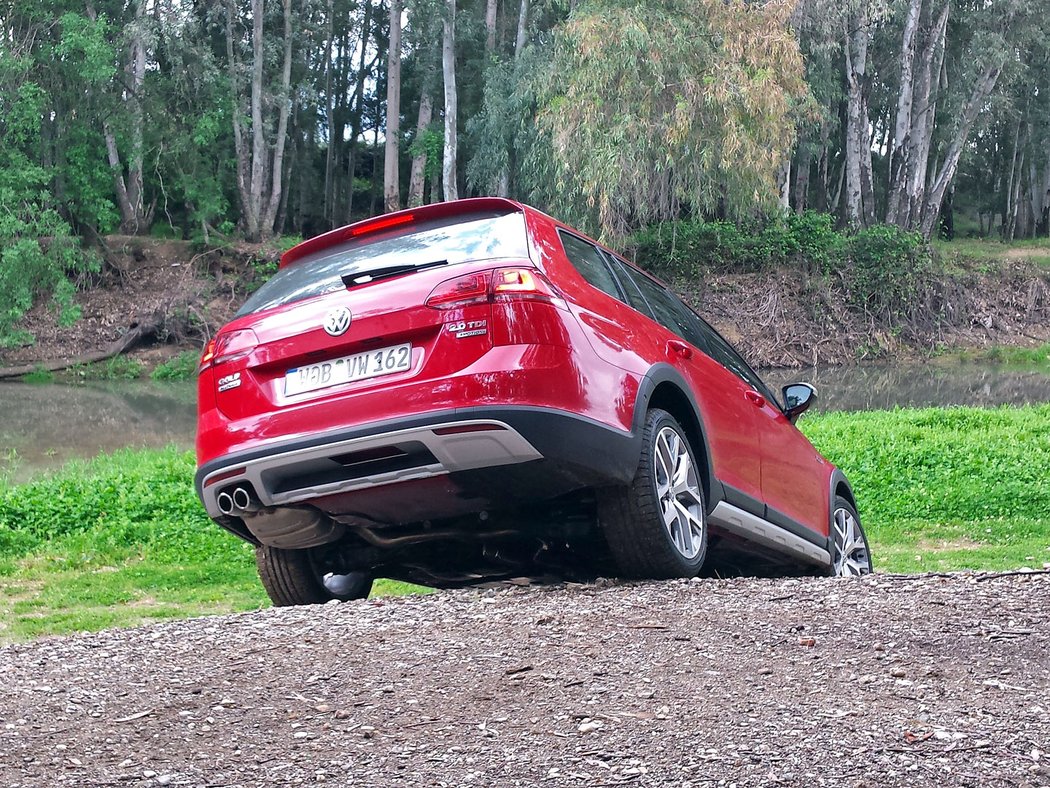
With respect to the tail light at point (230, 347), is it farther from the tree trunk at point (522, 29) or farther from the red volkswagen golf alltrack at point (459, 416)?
the tree trunk at point (522, 29)

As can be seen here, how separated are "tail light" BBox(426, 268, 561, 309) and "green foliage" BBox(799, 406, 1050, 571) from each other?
5.70 m

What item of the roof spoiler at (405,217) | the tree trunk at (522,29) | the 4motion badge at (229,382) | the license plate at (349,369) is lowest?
the 4motion badge at (229,382)

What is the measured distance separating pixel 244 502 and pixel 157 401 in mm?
24104

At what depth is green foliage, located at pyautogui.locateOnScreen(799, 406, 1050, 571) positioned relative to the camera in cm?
1031

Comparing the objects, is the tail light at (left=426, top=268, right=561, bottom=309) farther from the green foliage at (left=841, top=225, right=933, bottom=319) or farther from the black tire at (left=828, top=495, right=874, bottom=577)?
the green foliage at (left=841, top=225, right=933, bottom=319)

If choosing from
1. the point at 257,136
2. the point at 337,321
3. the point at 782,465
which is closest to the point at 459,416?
the point at 337,321

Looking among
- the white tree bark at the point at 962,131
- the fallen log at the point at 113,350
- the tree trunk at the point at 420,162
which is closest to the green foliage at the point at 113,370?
the fallen log at the point at 113,350

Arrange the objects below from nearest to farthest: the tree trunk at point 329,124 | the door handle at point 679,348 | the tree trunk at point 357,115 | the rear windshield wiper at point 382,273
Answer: the rear windshield wiper at point 382,273 < the door handle at point 679,348 < the tree trunk at point 329,124 < the tree trunk at point 357,115

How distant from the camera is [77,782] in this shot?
10.3 ft

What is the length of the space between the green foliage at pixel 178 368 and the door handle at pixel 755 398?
2877 centimetres

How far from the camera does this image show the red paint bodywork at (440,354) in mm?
4754

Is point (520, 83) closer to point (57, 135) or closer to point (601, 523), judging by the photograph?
point (57, 135)

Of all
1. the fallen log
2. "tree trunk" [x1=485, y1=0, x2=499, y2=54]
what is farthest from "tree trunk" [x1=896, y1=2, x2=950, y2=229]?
the fallen log

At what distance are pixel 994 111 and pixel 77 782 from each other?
150 feet
